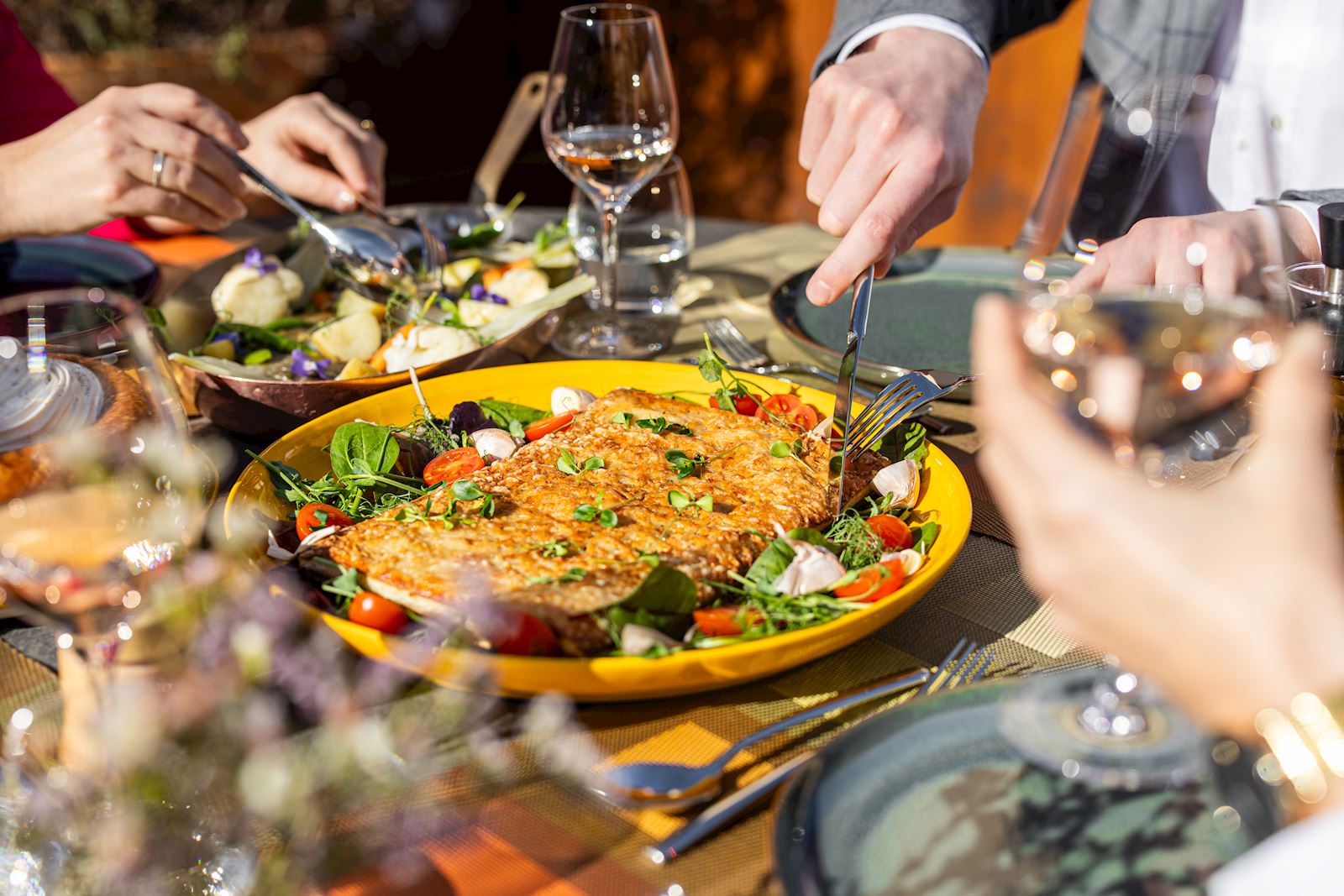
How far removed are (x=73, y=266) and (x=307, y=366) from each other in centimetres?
80

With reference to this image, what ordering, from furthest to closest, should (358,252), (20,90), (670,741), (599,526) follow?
(20,90)
(358,252)
(599,526)
(670,741)

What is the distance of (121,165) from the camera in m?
2.27

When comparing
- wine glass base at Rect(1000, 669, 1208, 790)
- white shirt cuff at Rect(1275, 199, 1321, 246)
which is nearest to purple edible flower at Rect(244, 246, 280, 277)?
wine glass base at Rect(1000, 669, 1208, 790)

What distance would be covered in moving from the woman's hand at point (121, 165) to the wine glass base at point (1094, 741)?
2.07 m

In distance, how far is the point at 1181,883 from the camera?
2.97 feet

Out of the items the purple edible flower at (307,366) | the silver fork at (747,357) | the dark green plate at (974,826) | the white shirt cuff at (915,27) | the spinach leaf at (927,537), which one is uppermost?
the white shirt cuff at (915,27)

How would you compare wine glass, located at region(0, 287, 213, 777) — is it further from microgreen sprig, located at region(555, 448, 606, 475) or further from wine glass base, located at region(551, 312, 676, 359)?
wine glass base, located at region(551, 312, 676, 359)

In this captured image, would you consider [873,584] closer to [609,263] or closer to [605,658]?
[605,658]

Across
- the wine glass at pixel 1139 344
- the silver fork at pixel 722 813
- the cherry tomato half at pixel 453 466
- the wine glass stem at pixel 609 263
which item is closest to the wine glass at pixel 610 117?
the wine glass stem at pixel 609 263

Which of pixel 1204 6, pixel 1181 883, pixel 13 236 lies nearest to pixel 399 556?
pixel 1181 883

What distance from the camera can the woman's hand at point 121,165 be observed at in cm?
227

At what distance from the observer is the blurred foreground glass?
8.41 ft

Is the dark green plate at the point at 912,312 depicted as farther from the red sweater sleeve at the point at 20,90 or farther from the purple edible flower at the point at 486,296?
the red sweater sleeve at the point at 20,90

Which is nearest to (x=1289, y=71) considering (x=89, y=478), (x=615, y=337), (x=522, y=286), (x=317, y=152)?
(x=615, y=337)
